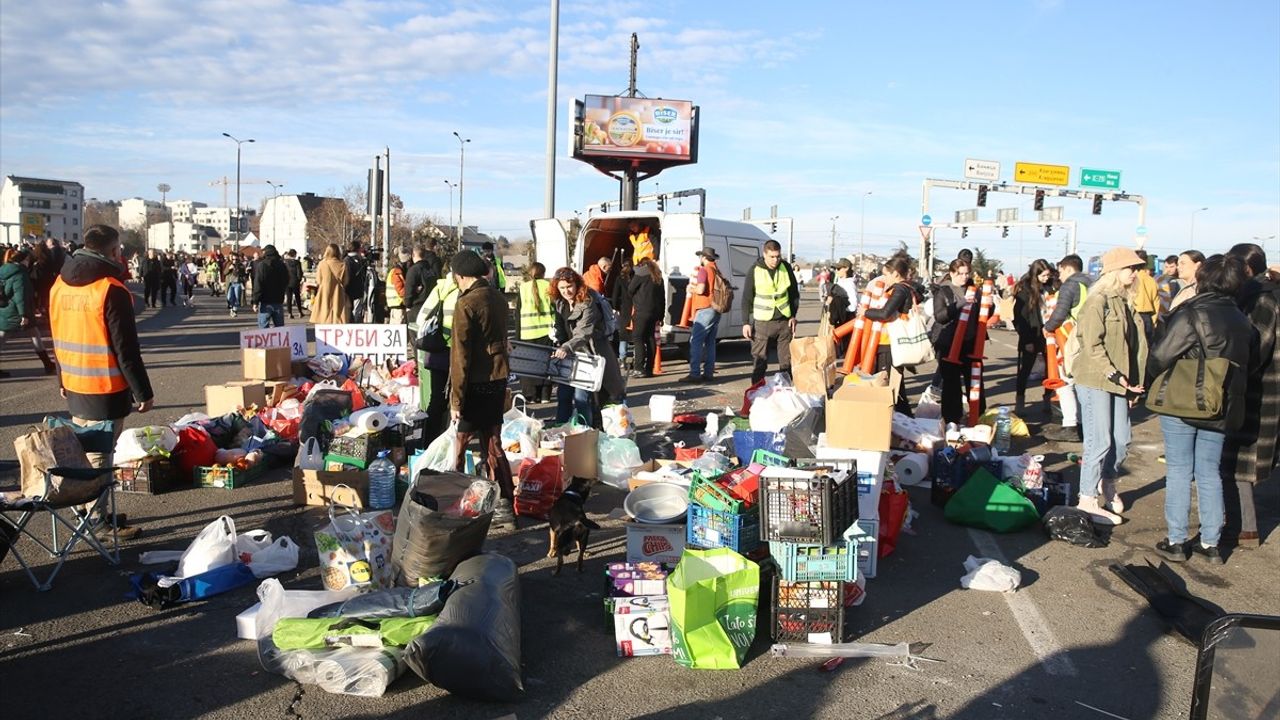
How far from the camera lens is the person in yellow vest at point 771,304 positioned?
11.2 metres

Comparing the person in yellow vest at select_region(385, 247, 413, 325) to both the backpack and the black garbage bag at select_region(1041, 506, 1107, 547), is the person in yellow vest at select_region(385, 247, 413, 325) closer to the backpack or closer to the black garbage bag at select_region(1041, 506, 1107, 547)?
the backpack

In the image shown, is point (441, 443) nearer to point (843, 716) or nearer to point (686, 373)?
point (843, 716)

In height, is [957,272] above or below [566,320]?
above

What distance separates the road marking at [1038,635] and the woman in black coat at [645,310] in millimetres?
8621

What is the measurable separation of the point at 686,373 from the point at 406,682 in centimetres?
1073

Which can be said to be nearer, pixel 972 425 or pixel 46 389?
pixel 972 425

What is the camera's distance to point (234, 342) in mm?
18781

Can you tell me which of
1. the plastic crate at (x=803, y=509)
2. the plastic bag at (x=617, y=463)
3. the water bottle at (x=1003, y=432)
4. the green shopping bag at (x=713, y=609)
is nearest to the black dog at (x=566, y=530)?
the green shopping bag at (x=713, y=609)

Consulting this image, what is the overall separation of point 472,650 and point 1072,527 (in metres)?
4.58

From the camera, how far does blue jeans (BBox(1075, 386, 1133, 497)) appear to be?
21.7 feet

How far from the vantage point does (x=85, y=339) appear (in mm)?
5684

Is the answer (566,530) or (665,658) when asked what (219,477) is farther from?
(665,658)

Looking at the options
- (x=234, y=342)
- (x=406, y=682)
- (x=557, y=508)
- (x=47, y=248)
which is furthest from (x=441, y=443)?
(x=234, y=342)

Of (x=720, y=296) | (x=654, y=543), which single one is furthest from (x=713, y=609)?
(x=720, y=296)
